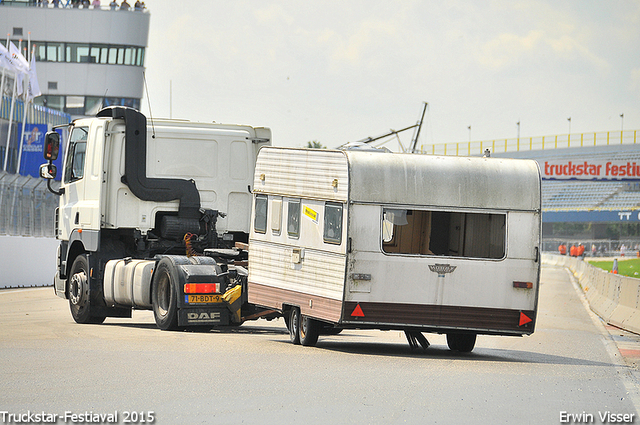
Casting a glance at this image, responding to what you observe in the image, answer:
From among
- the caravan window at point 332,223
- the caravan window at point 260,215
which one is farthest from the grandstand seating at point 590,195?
the caravan window at point 332,223

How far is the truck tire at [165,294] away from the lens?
15383mm

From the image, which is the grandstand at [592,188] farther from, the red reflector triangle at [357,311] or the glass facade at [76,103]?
the red reflector triangle at [357,311]

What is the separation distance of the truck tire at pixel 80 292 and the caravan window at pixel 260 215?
388 centimetres

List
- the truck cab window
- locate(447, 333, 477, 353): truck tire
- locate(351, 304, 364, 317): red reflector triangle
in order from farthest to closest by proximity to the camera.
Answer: the truck cab window, locate(447, 333, 477, 353): truck tire, locate(351, 304, 364, 317): red reflector triangle

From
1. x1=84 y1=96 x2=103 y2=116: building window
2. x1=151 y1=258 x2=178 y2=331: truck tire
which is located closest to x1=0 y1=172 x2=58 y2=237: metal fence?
x1=151 y1=258 x2=178 y2=331: truck tire

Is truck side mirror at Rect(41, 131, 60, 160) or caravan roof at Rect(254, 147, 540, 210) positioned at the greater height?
truck side mirror at Rect(41, 131, 60, 160)

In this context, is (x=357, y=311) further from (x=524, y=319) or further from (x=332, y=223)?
(x=524, y=319)

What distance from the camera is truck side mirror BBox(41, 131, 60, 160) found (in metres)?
17.3

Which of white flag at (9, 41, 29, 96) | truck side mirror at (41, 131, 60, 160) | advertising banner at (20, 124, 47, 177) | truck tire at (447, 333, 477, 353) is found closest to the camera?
truck tire at (447, 333, 477, 353)

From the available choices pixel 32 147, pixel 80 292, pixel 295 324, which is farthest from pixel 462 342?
pixel 32 147

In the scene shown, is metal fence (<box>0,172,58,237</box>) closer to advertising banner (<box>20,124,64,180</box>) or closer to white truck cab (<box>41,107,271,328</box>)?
white truck cab (<box>41,107,271,328</box>)

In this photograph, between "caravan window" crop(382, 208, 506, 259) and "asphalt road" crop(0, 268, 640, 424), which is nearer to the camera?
"asphalt road" crop(0, 268, 640, 424)

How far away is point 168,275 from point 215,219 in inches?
73.2

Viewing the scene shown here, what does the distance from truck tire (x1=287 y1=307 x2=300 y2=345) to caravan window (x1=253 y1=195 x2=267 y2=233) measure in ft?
4.34
